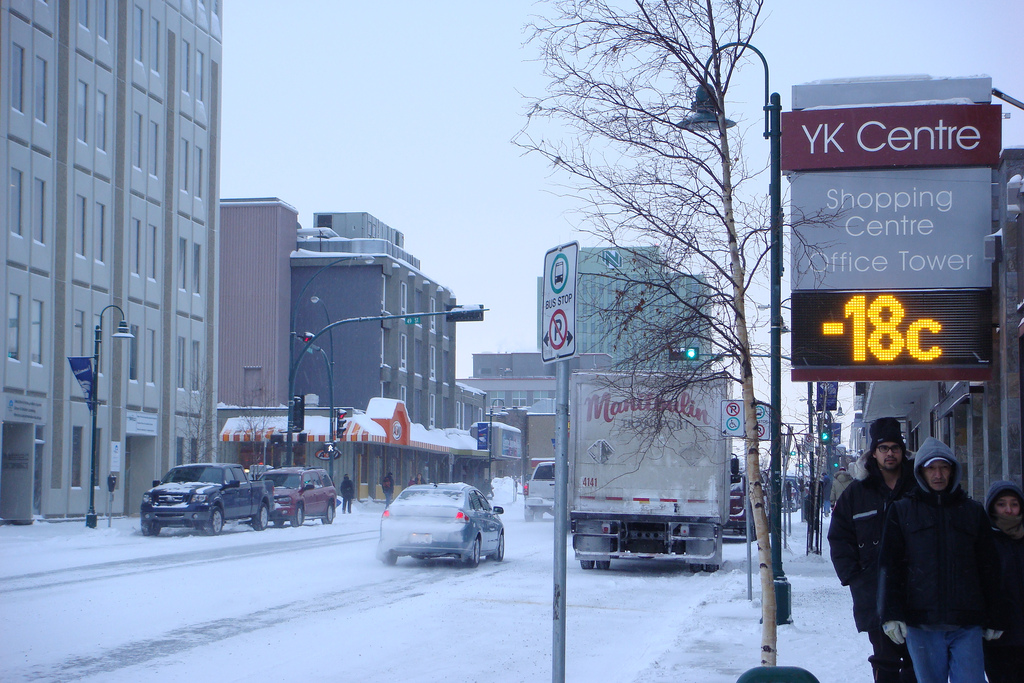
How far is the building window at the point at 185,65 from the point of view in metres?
44.4

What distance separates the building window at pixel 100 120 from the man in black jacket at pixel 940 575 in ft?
119

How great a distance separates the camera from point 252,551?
2395 cm

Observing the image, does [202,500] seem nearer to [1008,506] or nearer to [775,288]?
[775,288]

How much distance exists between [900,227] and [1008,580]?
586 centimetres

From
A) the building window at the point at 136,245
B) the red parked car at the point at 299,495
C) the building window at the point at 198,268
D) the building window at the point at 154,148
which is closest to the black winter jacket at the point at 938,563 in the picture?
the red parked car at the point at 299,495

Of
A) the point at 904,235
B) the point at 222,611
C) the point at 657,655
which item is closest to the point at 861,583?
the point at 657,655

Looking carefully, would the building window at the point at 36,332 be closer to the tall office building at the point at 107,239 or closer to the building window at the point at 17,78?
Result: the tall office building at the point at 107,239

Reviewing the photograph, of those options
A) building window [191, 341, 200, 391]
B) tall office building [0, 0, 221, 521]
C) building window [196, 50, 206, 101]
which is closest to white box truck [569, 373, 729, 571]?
tall office building [0, 0, 221, 521]

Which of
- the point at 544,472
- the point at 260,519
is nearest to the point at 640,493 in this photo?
the point at 260,519

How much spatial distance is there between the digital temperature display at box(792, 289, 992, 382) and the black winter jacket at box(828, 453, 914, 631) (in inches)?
148

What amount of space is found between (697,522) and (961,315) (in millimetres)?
9603

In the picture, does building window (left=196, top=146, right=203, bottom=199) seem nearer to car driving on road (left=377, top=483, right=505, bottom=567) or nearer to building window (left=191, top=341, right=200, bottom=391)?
building window (left=191, top=341, right=200, bottom=391)

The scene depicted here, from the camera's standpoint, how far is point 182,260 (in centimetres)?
4475

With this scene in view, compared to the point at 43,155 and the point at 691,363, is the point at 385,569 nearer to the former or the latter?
the point at 691,363
